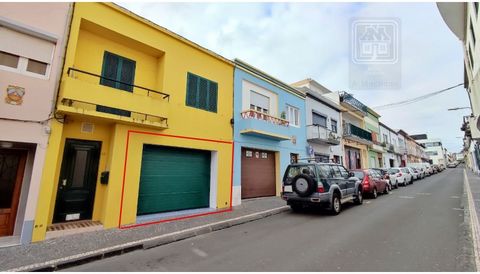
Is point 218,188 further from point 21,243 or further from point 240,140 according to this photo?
point 21,243

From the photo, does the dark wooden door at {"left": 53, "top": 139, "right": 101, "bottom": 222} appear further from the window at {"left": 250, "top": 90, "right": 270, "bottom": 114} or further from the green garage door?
the window at {"left": 250, "top": 90, "right": 270, "bottom": 114}

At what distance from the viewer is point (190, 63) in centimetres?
919

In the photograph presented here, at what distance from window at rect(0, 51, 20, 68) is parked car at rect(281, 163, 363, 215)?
8.86 meters

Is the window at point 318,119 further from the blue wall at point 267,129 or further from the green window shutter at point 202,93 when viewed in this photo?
the green window shutter at point 202,93

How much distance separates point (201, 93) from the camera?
9.46 m

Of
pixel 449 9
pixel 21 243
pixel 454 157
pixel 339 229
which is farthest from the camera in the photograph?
pixel 454 157

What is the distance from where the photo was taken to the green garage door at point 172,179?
7.91m

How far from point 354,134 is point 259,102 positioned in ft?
43.1

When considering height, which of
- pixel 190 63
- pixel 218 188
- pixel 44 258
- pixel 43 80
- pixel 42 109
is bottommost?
pixel 44 258

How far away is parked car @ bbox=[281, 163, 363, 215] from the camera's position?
319 inches

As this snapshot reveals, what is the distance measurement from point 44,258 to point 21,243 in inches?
52.8

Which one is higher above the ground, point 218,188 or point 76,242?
point 218,188

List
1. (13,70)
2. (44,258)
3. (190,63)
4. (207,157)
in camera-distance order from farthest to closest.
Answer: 1. (207,157)
2. (190,63)
3. (13,70)
4. (44,258)

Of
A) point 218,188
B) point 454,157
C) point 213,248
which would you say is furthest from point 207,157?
point 454,157
